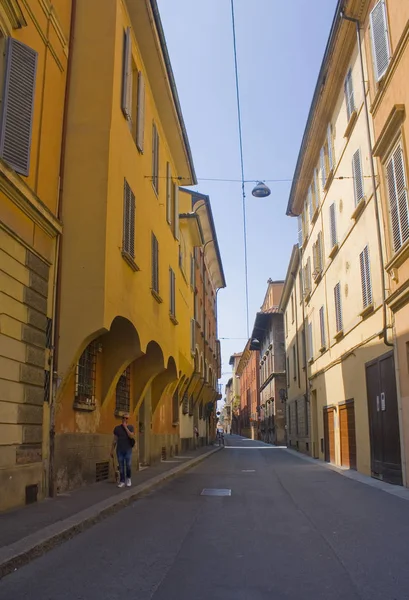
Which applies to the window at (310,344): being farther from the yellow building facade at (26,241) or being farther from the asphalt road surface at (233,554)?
the yellow building facade at (26,241)

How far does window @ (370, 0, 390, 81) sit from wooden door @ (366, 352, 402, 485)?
6325mm

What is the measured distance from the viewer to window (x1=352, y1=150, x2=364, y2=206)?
15523 millimetres

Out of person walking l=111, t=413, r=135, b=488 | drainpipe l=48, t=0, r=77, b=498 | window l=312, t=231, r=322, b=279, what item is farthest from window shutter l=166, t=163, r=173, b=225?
person walking l=111, t=413, r=135, b=488

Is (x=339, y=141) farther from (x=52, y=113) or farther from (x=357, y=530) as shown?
(x=357, y=530)

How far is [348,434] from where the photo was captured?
58.4 ft

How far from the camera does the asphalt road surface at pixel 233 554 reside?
16.0 ft

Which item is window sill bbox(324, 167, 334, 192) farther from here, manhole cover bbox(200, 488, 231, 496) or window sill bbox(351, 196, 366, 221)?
manhole cover bbox(200, 488, 231, 496)

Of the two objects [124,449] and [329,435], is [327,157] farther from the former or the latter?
[124,449]

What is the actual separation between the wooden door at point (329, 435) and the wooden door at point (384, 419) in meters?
6.09

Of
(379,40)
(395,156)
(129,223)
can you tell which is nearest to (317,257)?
(379,40)

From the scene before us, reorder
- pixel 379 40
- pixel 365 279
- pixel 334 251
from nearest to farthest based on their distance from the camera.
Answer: pixel 379 40 → pixel 365 279 → pixel 334 251

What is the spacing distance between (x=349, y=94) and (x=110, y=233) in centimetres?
936

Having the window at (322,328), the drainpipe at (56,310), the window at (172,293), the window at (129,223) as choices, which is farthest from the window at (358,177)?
the drainpipe at (56,310)

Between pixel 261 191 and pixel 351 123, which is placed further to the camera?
pixel 261 191
